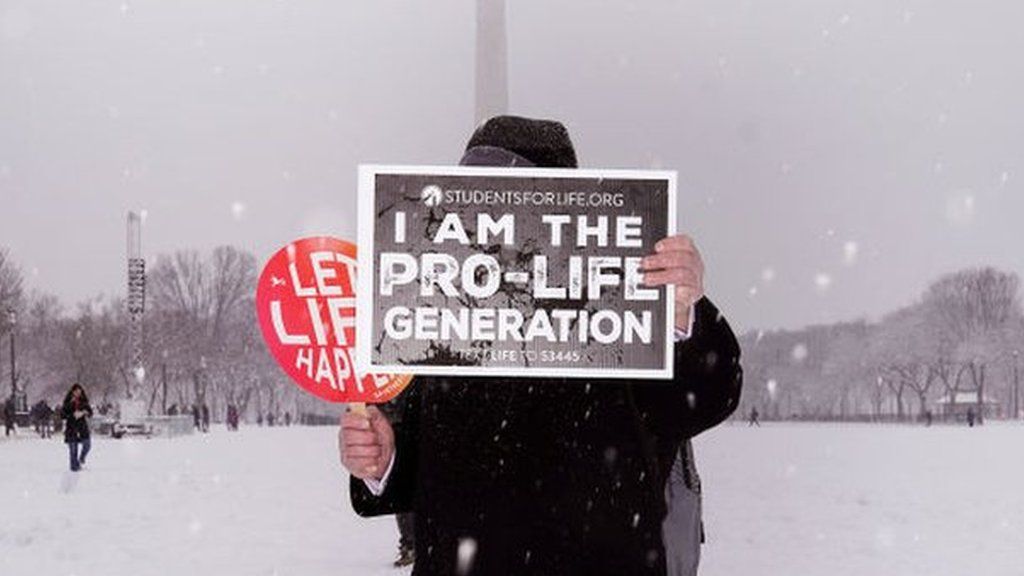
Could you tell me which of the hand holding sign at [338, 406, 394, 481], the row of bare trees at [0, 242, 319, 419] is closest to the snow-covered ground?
the hand holding sign at [338, 406, 394, 481]

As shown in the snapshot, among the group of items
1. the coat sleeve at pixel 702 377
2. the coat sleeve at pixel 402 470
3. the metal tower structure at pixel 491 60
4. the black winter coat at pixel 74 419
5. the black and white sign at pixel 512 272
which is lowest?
the black winter coat at pixel 74 419

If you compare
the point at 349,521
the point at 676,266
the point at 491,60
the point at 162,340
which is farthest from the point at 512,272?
the point at 162,340

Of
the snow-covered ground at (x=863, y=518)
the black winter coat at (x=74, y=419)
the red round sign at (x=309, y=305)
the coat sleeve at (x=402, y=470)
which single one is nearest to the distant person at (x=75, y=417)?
the black winter coat at (x=74, y=419)

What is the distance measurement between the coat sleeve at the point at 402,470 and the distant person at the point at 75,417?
1672cm

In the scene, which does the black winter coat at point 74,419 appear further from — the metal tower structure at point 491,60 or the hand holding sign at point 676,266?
the hand holding sign at point 676,266

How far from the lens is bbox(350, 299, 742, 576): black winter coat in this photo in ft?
10.3

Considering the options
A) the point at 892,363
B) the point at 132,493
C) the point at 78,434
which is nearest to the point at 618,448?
the point at 132,493

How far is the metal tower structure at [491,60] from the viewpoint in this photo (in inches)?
452

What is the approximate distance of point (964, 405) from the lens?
8725 centimetres

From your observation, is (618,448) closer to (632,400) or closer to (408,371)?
(632,400)

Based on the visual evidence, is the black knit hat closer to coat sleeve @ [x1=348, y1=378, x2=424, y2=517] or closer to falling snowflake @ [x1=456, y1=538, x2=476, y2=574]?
coat sleeve @ [x1=348, y1=378, x2=424, y2=517]

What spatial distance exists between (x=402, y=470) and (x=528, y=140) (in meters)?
0.81

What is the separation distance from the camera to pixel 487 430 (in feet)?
10.4

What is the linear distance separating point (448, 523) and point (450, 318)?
1.64 feet
